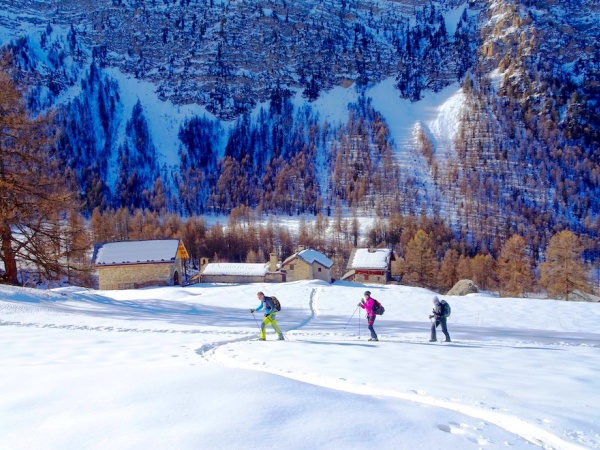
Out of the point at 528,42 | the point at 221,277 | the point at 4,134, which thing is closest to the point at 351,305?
the point at 4,134

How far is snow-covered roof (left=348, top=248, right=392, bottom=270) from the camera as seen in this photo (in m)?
65.4

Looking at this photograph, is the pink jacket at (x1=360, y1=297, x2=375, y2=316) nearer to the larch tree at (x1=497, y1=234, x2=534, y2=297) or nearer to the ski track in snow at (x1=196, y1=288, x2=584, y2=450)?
the ski track in snow at (x1=196, y1=288, x2=584, y2=450)

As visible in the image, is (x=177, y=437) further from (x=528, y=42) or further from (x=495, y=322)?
(x=528, y=42)

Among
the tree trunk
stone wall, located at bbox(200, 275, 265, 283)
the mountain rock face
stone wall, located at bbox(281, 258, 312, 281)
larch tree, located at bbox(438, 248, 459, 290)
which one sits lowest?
larch tree, located at bbox(438, 248, 459, 290)

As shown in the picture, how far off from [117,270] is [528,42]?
18558 cm

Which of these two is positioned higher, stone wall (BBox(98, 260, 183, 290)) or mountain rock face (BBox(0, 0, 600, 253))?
mountain rock face (BBox(0, 0, 600, 253))

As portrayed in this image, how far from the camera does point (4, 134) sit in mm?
22078

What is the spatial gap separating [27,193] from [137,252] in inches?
941

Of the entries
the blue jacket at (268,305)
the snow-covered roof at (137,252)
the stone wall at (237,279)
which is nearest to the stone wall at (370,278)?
the stone wall at (237,279)

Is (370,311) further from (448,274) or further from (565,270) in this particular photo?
(448,274)

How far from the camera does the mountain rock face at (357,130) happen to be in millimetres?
139625

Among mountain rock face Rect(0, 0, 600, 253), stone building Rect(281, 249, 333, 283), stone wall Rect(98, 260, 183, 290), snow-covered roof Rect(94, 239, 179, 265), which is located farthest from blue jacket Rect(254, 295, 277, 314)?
mountain rock face Rect(0, 0, 600, 253)

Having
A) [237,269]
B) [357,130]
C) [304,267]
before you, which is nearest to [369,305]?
[304,267]

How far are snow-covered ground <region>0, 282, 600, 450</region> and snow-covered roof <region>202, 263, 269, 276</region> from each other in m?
44.5
